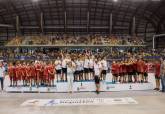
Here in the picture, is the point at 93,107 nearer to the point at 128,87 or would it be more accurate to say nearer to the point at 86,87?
the point at 86,87

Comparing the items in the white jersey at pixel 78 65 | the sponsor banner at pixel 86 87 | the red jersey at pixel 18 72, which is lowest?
the sponsor banner at pixel 86 87

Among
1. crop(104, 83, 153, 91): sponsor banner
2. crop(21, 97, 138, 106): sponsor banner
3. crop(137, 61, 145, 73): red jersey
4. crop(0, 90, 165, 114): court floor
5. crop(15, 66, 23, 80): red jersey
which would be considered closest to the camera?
crop(0, 90, 165, 114): court floor

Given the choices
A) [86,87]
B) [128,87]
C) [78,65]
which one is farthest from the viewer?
[78,65]

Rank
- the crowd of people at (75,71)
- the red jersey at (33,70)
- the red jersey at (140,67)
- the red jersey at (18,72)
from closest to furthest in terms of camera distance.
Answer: the crowd of people at (75,71), the red jersey at (33,70), the red jersey at (18,72), the red jersey at (140,67)

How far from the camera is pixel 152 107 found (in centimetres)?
1385

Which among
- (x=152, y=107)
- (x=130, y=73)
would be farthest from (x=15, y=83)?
(x=152, y=107)

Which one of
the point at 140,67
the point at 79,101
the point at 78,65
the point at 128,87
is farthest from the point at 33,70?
the point at 140,67

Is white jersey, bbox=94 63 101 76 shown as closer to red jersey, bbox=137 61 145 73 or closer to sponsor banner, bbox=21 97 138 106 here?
sponsor banner, bbox=21 97 138 106

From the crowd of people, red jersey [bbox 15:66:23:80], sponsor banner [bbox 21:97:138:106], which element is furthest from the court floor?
red jersey [bbox 15:66:23:80]

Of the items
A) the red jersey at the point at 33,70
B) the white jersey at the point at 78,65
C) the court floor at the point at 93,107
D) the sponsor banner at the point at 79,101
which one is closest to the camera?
the court floor at the point at 93,107

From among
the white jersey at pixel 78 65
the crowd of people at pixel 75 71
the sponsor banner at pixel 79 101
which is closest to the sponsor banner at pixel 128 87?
the crowd of people at pixel 75 71

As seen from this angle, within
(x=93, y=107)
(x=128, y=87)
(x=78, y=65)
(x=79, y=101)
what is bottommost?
(x=93, y=107)

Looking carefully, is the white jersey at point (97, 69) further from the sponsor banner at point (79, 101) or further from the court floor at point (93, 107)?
the sponsor banner at point (79, 101)

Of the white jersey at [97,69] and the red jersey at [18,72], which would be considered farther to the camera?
the red jersey at [18,72]
